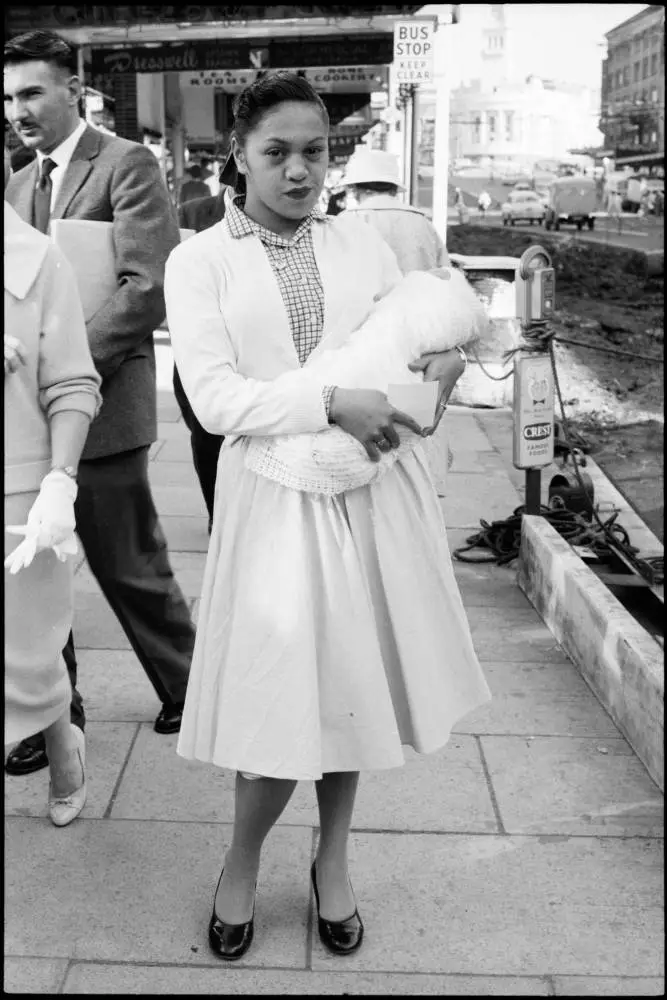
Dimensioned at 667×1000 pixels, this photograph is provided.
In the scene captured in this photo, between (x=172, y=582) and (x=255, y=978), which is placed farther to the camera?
(x=172, y=582)

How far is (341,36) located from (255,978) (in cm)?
1613

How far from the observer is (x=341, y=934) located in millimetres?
2686

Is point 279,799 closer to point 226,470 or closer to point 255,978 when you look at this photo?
point 255,978

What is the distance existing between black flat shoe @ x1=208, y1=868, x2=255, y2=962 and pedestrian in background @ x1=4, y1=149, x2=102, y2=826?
0.65 meters

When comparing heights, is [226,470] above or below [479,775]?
above

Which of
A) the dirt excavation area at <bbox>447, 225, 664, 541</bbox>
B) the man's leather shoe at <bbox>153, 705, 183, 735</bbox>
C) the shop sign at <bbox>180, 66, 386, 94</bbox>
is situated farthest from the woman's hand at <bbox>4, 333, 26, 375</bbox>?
the shop sign at <bbox>180, 66, 386, 94</bbox>

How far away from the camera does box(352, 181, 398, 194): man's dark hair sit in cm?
661

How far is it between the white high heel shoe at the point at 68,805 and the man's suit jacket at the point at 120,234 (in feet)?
3.09

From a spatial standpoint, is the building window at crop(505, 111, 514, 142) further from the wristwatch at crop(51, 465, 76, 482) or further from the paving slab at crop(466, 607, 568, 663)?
the wristwatch at crop(51, 465, 76, 482)

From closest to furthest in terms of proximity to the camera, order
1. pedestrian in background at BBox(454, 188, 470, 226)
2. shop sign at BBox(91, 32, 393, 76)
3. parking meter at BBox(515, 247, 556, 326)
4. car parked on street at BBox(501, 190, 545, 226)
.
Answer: parking meter at BBox(515, 247, 556, 326), shop sign at BBox(91, 32, 393, 76), pedestrian in background at BBox(454, 188, 470, 226), car parked on street at BBox(501, 190, 545, 226)

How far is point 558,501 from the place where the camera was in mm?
6367

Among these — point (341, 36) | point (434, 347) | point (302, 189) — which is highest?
point (341, 36)

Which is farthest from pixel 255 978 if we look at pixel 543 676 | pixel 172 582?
pixel 543 676

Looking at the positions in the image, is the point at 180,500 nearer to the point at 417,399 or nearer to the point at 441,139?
the point at 417,399
